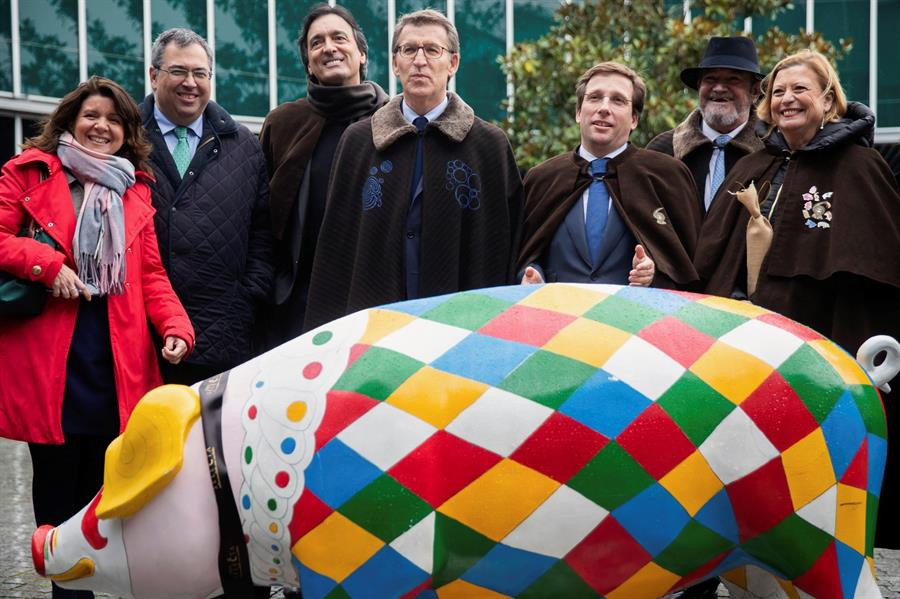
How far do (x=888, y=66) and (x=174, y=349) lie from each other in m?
16.0

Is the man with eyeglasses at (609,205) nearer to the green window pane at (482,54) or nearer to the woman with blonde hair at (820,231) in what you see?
the woman with blonde hair at (820,231)

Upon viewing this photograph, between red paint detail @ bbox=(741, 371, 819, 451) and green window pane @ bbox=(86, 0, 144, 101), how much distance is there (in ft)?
47.9

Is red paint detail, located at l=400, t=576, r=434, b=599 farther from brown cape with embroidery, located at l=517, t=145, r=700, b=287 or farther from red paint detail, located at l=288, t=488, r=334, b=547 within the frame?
brown cape with embroidery, located at l=517, t=145, r=700, b=287

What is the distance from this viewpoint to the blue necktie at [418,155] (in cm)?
501

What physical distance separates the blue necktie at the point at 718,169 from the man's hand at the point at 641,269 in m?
1.13

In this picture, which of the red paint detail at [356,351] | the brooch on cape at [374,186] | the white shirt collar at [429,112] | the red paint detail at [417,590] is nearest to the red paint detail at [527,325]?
the red paint detail at [356,351]

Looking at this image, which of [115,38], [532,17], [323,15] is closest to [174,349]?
[323,15]

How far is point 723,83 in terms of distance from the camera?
582cm

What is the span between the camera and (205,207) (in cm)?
505

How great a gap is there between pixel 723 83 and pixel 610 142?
1132 millimetres

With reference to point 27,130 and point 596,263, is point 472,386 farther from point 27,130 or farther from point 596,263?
point 27,130

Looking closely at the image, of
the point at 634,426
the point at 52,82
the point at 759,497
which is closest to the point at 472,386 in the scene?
the point at 634,426

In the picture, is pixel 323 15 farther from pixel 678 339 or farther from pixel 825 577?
pixel 825 577

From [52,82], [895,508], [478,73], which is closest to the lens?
[895,508]
